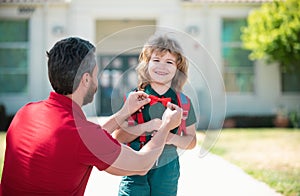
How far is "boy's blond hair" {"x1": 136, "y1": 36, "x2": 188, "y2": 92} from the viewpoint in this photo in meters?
2.12

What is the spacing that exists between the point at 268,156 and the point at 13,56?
909 centimetres

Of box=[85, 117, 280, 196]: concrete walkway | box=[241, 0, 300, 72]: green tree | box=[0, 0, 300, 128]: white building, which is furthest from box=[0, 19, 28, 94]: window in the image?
box=[85, 117, 280, 196]: concrete walkway

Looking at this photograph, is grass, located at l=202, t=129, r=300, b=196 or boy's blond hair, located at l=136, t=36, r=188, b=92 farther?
grass, located at l=202, t=129, r=300, b=196

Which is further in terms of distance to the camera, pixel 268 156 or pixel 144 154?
pixel 268 156

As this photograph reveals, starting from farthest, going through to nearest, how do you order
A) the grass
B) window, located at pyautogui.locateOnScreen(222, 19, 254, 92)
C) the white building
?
window, located at pyautogui.locateOnScreen(222, 19, 254, 92) < the white building < the grass

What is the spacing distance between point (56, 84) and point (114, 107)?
47cm

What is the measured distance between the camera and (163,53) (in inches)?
84.1

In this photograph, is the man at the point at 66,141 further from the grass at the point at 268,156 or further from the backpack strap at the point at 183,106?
the grass at the point at 268,156

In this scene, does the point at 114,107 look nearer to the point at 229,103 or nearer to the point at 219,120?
the point at 219,120

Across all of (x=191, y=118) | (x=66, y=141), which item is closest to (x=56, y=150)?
(x=66, y=141)

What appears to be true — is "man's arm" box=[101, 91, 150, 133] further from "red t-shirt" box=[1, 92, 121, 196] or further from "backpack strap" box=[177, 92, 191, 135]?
"red t-shirt" box=[1, 92, 121, 196]

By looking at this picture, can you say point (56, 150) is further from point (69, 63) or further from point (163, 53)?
point (163, 53)

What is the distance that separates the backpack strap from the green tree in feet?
33.9

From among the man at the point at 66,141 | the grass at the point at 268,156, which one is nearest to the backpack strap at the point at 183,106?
the man at the point at 66,141
